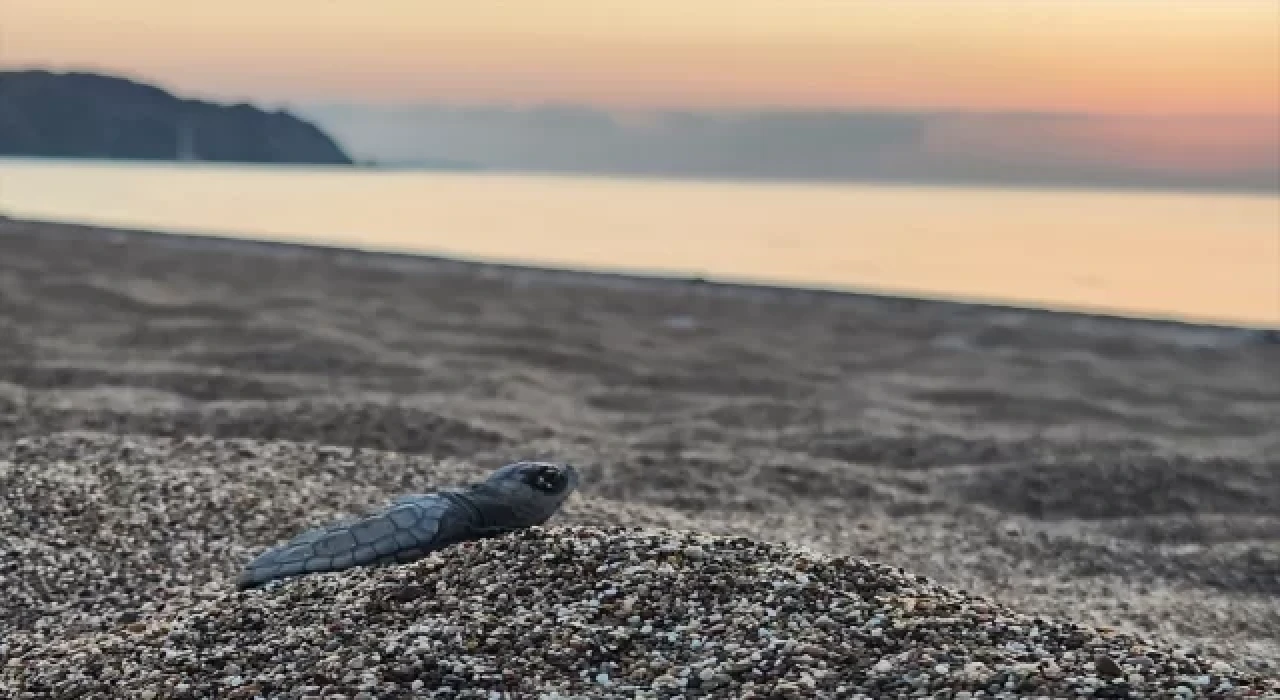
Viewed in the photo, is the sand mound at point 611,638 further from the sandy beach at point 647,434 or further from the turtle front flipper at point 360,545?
the sandy beach at point 647,434

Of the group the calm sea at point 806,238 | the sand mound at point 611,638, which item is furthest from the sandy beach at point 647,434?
the calm sea at point 806,238

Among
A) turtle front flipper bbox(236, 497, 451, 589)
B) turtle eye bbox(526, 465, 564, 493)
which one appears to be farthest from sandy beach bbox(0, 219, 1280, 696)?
turtle eye bbox(526, 465, 564, 493)

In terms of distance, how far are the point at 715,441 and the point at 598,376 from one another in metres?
2.45

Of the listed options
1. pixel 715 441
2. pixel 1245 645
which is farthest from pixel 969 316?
pixel 1245 645

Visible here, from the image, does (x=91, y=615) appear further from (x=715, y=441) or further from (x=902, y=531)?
(x=715, y=441)

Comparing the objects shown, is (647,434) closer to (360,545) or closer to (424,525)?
(424,525)

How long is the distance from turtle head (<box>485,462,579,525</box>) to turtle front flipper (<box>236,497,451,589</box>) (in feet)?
0.79

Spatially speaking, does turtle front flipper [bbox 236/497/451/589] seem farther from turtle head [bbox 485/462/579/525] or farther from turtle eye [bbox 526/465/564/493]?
turtle eye [bbox 526/465/564/493]

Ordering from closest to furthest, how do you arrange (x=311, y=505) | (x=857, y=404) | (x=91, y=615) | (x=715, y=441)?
(x=91, y=615) < (x=311, y=505) < (x=715, y=441) < (x=857, y=404)

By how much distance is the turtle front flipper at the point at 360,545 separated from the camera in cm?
357

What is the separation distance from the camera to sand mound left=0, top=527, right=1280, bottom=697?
2545 mm

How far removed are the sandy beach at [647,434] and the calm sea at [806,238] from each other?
6388 mm

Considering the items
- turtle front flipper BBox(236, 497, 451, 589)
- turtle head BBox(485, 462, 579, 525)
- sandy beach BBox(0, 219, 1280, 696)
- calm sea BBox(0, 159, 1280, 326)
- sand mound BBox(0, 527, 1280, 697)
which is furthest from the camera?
calm sea BBox(0, 159, 1280, 326)

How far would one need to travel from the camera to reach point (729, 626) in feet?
9.24
